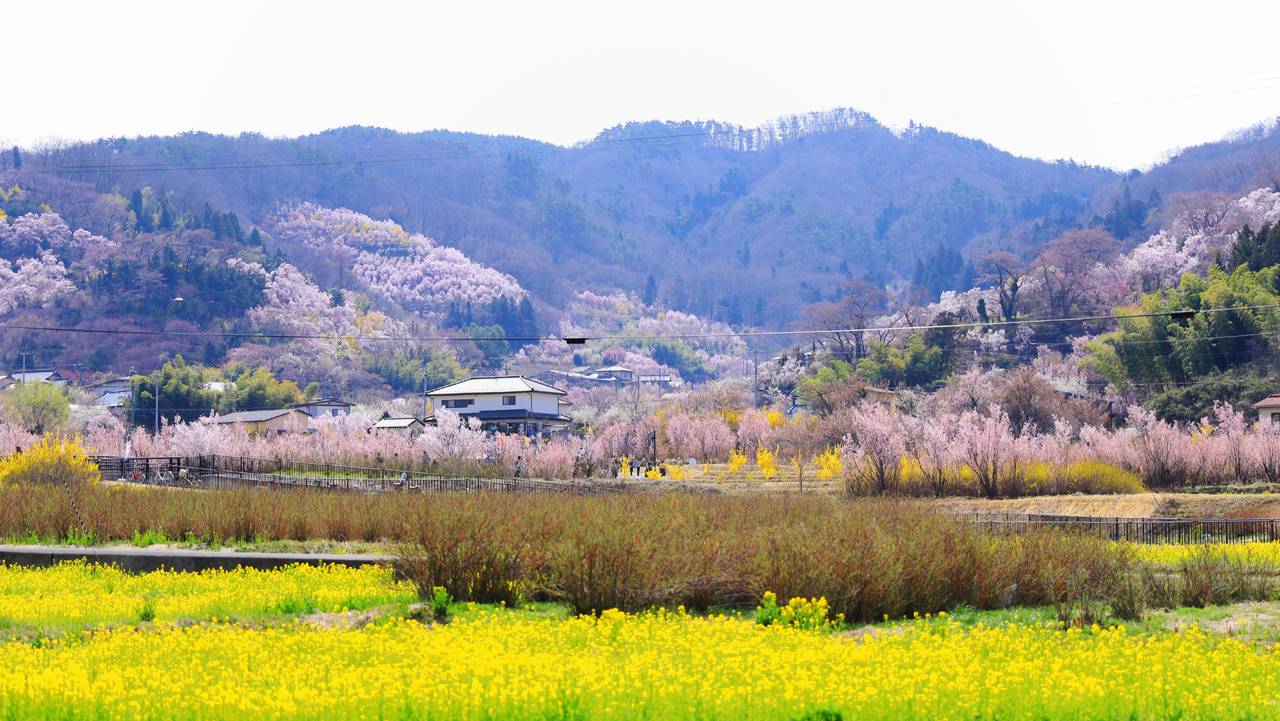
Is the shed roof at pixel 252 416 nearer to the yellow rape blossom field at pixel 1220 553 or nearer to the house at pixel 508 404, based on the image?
the house at pixel 508 404

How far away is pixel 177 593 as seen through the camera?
55.8 ft

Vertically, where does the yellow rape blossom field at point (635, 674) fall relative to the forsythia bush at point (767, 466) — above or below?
above

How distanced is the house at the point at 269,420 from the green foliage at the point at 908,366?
123ft

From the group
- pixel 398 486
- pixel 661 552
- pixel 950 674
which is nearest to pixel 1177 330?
pixel 398 486

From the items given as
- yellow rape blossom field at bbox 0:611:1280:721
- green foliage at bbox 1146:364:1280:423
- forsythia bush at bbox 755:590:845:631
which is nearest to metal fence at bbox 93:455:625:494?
forsythia bush at bbox 755:590:845:631

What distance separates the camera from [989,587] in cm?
1599

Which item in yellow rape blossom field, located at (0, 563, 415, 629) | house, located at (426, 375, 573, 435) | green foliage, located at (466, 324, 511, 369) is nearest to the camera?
yellow rape blossom field, located at (0, 563, 415, 629)

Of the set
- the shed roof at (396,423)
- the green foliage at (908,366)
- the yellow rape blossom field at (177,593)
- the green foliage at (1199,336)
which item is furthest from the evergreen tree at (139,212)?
the yellow rape blossom field at (177,593)

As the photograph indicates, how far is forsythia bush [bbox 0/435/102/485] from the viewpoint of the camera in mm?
38312

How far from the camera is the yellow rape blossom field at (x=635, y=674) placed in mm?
9016

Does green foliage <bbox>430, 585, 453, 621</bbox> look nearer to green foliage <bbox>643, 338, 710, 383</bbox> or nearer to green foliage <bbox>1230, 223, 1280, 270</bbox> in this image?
green foliage <bbox>1230, 223, 1280, 270</bbox>

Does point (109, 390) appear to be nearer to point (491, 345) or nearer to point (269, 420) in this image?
point (269, 420)

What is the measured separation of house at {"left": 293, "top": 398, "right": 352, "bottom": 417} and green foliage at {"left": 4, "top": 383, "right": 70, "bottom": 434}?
19329 mm

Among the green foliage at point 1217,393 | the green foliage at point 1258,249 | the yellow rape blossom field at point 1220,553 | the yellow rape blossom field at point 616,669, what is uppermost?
the green foliage at point 1258,249
